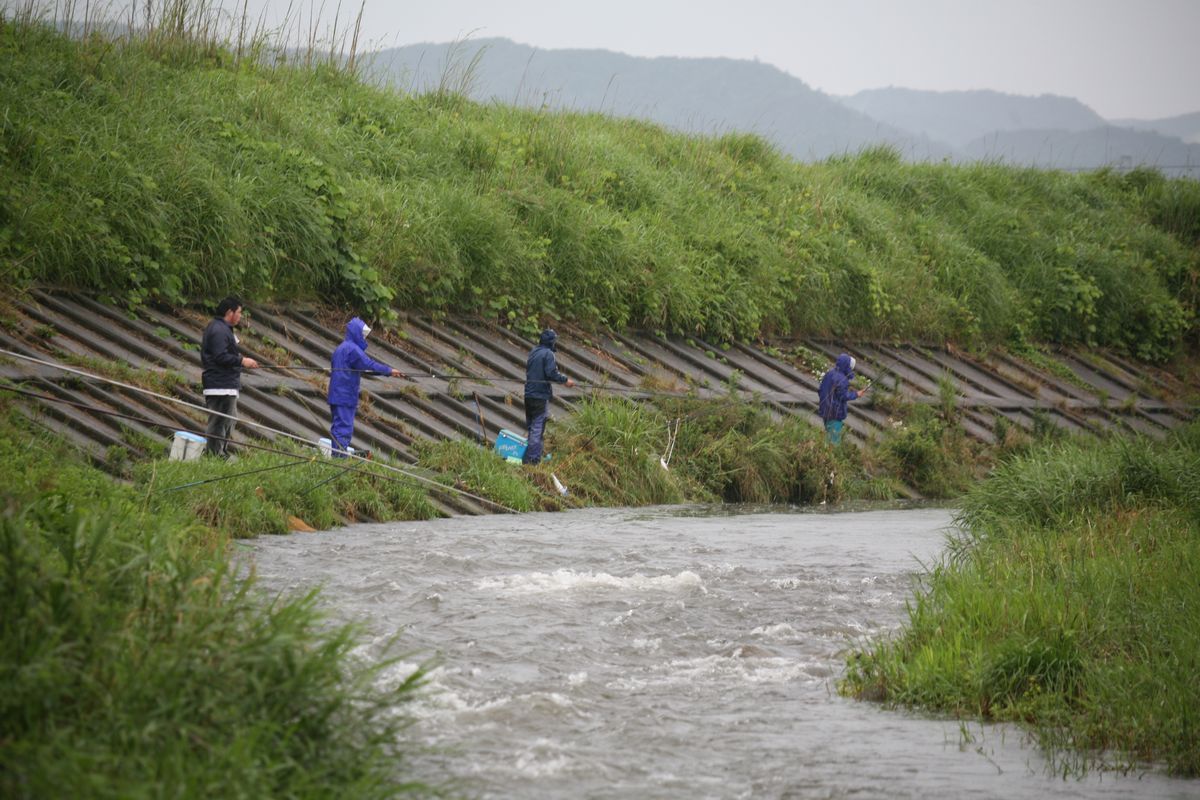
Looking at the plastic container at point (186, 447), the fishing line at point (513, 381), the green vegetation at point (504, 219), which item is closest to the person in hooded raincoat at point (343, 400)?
the fishing line at point (513, 381)

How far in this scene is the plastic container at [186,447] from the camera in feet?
37.9

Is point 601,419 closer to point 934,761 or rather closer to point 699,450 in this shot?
point 699,450

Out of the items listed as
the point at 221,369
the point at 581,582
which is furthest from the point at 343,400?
the point at 581,582

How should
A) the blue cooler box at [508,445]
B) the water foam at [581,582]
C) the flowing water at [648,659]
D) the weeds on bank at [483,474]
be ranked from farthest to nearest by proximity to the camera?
1. the blue cooler box at [508,445]
2. the weeds on bank at [483,474]
3. the water foam at [581,582]
4. the flowing water at [648,659]

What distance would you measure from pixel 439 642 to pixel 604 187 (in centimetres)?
1682

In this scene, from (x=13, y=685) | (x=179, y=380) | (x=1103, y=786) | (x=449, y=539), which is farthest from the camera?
(x=179, y=380)

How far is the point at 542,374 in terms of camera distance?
15.9 meters

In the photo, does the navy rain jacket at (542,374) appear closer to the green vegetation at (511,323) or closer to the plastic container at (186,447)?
the green vegetation at (511,323)

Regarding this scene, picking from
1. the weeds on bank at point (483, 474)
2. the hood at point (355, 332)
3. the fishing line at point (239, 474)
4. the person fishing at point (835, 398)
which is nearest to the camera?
the fishing line at point (239, 474)

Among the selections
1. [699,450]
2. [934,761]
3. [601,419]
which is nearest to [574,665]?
[934,761]

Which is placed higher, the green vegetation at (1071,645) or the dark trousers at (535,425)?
the green vegetation at (1071,645)

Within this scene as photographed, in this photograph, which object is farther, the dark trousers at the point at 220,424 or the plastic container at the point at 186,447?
the dark trousers at the point at 220,424

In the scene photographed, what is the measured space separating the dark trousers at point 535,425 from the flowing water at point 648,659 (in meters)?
2.53

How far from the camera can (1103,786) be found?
570 centimetres
